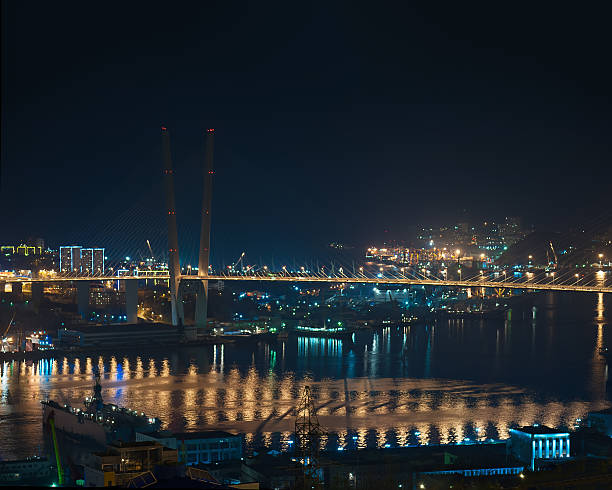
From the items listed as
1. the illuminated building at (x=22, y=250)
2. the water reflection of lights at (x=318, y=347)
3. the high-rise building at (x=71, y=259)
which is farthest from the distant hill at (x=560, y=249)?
the illuminated building at (x=22, y=250)

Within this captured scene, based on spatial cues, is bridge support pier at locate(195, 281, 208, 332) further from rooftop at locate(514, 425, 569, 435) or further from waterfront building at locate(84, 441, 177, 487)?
waterfront building at locate(84, 441, 177, 487)

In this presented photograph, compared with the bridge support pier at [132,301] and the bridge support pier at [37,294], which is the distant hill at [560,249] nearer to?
the bridge support pier at [132,301]

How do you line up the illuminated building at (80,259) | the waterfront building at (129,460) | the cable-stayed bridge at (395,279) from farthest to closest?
the illuminated building at (80,259) < the cable-stayed bridge at (395,279) < the waterfront building at (129,460)

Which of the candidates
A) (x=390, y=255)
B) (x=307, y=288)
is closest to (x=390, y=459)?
(x=307, y=288)

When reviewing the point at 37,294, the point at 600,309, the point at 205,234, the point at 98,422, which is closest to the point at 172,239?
the point at 205,234

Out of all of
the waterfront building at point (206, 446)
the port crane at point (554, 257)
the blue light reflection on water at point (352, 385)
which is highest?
the port crane at point (554, 257)

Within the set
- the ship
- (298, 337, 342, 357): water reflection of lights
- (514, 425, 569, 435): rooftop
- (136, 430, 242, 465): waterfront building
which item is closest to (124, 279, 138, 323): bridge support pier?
(298, 337, 342, 357): water reflection of lights
